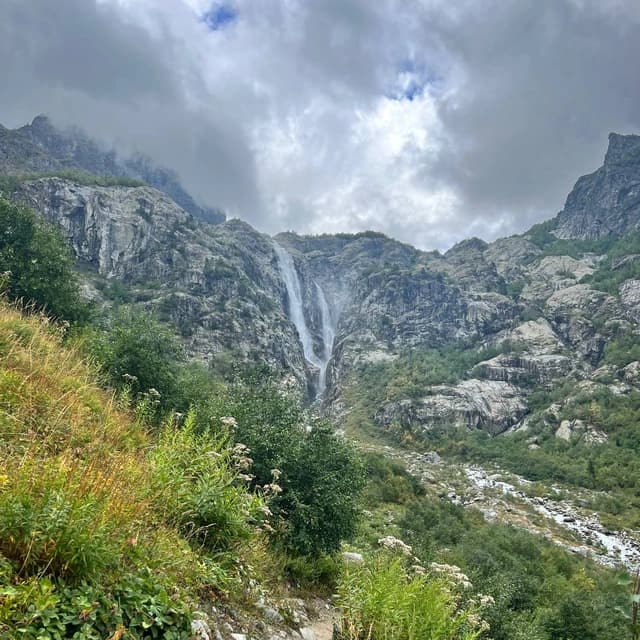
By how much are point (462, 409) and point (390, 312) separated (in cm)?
7097

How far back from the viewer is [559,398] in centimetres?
8262

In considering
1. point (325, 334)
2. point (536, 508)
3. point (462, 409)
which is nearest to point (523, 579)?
point (536, 508)

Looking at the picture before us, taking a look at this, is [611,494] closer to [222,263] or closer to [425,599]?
[425,599]

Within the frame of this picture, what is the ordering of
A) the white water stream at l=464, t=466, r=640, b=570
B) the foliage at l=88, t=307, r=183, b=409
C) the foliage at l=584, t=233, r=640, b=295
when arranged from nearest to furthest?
the foliage at l=88, t=307, r=183, b=409 → the white water stream at l=464, t=466, r=640, b=570 → the foliage at l=584, t=233, r=640, b=295

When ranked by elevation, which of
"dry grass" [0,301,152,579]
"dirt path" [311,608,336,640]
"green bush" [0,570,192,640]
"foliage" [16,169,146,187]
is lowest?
"dirt path" [311,608,336,640]

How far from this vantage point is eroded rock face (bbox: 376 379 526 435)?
8206 centimetres

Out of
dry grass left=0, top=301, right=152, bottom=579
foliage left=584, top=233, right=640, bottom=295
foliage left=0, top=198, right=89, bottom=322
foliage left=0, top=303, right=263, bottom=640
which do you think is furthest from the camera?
foliage left=584, top=233, right=640, bottom=295

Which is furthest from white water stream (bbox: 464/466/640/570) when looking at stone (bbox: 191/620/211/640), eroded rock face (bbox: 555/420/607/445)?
stone (bbox: 191/620/211/640)

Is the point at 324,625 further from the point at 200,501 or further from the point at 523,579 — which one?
the point at 523,579

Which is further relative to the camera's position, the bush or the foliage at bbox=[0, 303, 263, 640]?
Answer: the bush

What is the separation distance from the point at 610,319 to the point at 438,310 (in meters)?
54.0

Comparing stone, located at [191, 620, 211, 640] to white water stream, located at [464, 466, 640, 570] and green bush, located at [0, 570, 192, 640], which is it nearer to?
green bush, located at [0, 570, 192, 640]

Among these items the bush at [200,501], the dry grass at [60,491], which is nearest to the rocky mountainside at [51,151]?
the dry grass at [60,491]

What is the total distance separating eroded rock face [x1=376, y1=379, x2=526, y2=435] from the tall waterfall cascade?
35.2m
